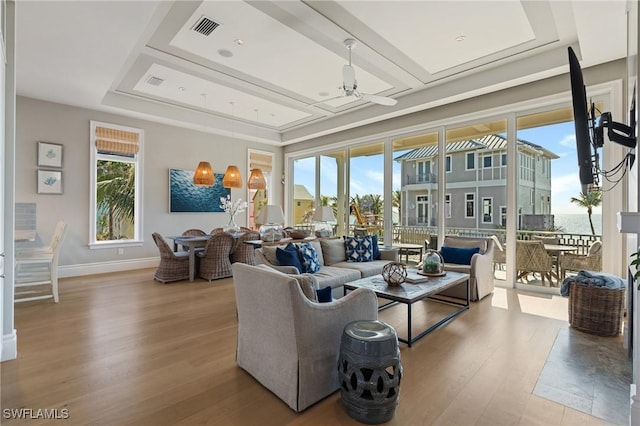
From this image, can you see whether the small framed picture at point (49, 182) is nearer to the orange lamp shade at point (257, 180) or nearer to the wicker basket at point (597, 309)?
the orange lamp shade at point (257, 180)

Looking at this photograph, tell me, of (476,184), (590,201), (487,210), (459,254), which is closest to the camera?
(590,201)

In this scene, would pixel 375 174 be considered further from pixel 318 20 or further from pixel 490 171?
pixel 318 20

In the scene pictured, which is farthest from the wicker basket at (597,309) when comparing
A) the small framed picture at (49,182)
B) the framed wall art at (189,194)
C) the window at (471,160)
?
the small framed picture at (49,182)

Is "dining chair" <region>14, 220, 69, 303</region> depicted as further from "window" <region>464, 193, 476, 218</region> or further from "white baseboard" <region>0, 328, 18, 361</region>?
"window" <region>464, 193, 476, 218</region>

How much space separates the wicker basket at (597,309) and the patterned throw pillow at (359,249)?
2396 mm

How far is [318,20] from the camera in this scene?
3.39 meters

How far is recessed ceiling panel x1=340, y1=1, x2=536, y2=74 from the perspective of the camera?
10.4 feet

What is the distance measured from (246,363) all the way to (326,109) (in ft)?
17.0

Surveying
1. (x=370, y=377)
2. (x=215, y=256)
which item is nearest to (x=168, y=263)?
(x=215, y=256)

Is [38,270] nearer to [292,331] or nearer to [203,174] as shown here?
[203,174]

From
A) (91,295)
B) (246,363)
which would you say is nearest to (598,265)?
(246,363)

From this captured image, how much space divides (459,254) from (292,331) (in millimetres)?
3432

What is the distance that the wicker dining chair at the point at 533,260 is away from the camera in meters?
4.65

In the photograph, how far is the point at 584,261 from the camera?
4336 millimetres
